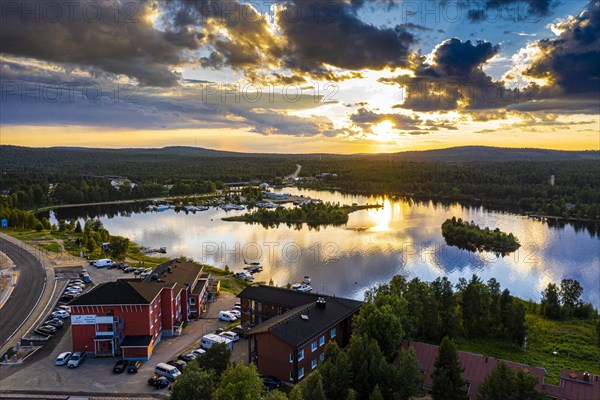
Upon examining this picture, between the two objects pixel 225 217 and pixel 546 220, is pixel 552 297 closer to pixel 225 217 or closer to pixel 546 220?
pixel 546 220

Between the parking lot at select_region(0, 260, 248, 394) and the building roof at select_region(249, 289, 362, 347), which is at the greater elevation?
the building roof at select_region(249, 289, 362, 347)

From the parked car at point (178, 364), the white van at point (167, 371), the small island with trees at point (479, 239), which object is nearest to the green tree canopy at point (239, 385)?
the white van at point (167, 371)

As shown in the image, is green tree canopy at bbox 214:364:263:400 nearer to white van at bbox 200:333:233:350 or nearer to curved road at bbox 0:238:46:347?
white van at bbox 200:333:233:350

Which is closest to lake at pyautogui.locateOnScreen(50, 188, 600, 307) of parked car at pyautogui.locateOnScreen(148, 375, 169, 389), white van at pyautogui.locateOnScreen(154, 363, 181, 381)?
white van at pyautogui.locateOnScreen(154, 363, 181, 381)

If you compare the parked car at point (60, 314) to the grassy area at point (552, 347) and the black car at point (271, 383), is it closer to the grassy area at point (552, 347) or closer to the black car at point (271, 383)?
the black car at point (271, 383)

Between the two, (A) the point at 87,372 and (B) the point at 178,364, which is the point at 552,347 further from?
(A) the point at 87,372

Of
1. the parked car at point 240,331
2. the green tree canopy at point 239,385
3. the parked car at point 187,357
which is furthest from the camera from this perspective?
the parked car at point 240,331
